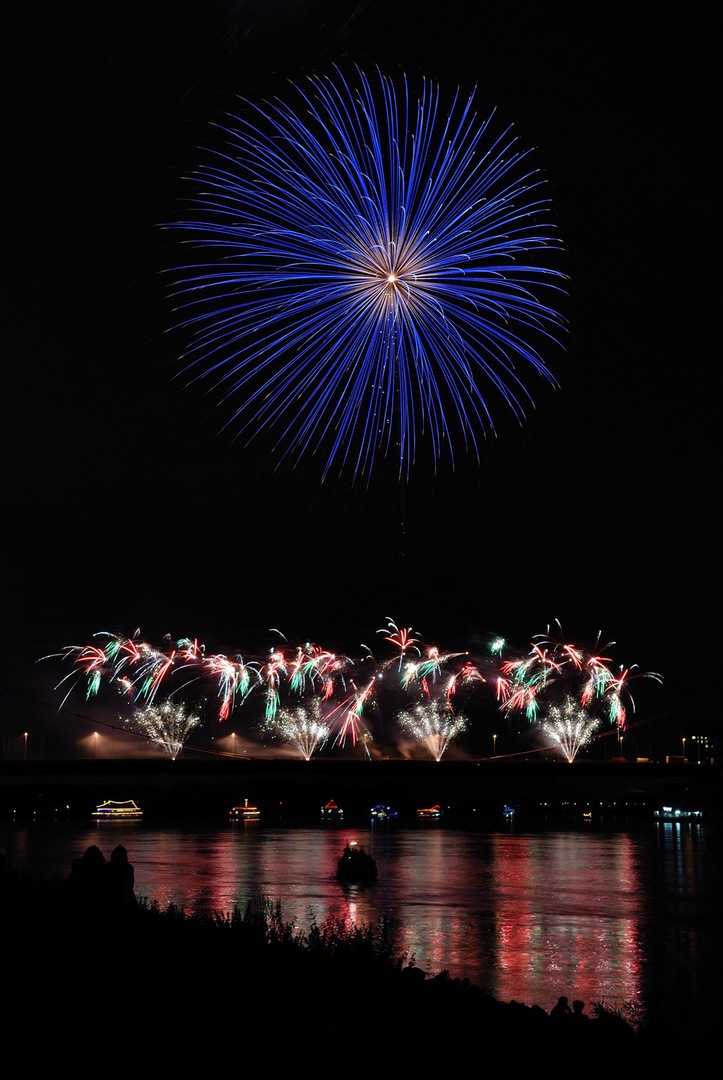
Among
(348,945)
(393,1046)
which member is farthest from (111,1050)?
(348,945)

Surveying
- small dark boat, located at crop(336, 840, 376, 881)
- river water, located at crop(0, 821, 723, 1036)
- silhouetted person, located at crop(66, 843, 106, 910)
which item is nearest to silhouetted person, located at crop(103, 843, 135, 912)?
silhouetted person, located at crop(66, 843, 106, 910)

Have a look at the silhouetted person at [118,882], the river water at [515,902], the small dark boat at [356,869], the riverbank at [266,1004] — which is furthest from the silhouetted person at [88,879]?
the small dark boat at [356,869]

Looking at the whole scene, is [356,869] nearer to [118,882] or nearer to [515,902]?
[515,902]

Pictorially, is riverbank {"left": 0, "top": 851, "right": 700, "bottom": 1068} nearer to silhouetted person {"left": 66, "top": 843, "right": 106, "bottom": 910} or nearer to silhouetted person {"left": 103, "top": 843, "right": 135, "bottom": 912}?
silhouetted person {"left": 66, "top": 843, "right": 106, "bottom": 910}

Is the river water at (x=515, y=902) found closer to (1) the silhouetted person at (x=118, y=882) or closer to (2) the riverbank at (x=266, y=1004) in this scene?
(2) the riverbank at (x=266, y=1004)

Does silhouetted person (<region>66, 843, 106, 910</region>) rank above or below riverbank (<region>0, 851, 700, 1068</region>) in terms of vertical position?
above

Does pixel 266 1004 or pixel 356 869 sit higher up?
pixel 266 1004

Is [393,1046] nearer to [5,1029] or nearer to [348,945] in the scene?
[5,1029]

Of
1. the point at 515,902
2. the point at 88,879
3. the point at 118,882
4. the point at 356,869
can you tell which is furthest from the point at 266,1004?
the point at 356,869

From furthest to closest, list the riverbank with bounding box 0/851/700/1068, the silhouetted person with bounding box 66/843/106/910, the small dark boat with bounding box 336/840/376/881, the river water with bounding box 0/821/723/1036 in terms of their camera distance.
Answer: the small dark boat with bounding box 336/840/376/881
the river water with bounding box 0/821/723/1036
the silhouetted person with bounding box 66/843/106/910
the riverbank with bounding box 0/851/700/1068
